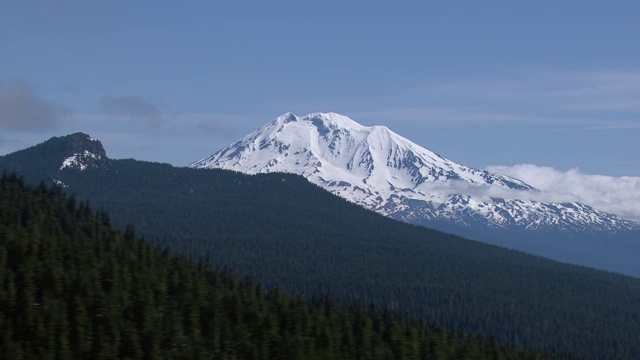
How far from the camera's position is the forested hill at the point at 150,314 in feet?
319

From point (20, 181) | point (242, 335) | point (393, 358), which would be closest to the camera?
point (242, 335)

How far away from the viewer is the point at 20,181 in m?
170

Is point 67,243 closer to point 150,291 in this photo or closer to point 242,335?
point 150,291

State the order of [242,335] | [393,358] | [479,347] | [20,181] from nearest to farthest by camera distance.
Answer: [242,335], [393,358], [479,347], [20,181]

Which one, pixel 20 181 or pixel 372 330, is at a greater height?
pixel 20 181

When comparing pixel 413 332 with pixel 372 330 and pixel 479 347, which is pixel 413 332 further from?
pixel 479 347

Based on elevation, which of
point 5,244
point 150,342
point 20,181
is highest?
point 20,181

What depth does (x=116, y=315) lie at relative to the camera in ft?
341

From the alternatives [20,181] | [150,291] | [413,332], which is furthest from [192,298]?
[20,181]

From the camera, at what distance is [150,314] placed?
106m

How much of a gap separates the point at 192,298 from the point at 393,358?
21658 mm

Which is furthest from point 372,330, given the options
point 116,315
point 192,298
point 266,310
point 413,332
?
point 116,315

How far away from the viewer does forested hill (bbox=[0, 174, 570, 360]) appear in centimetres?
9738

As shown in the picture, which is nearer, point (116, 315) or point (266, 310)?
point (116, 315)
